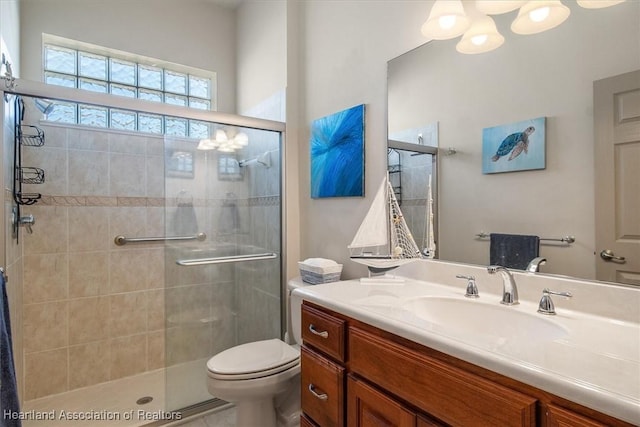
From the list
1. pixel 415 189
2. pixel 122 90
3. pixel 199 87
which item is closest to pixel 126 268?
pixel 122 90

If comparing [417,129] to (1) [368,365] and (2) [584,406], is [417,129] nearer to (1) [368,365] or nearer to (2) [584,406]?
A: (1) [368,365]

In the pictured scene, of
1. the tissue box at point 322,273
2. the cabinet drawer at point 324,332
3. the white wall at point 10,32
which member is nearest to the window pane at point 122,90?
the white wall at point 10,32

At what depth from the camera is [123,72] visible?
2.77 m

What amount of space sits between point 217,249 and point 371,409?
149cm

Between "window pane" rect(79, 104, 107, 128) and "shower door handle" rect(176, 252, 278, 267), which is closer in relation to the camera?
"shower door handle" rect(176, 252, 278, 267)

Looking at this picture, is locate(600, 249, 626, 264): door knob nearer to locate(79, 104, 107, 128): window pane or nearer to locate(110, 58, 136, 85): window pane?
locate(79, 104, 107, 128): window pane

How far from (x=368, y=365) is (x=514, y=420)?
1.41ft

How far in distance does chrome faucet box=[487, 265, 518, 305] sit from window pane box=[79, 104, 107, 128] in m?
2.75

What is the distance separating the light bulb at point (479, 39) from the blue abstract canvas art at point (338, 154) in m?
0.64

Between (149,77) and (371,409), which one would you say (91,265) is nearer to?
(149,77)

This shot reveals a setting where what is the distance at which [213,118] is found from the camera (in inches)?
83.2

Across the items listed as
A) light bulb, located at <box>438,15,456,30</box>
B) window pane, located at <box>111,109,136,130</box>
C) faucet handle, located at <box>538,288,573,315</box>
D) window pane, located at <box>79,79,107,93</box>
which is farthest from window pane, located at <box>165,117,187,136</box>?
faucet handle, located at <box>538,288,573,315</box>

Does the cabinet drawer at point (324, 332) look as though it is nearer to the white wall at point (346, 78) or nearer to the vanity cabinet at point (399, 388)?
the vanity cabinet at point (399, 388)

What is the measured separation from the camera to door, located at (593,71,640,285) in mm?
952
